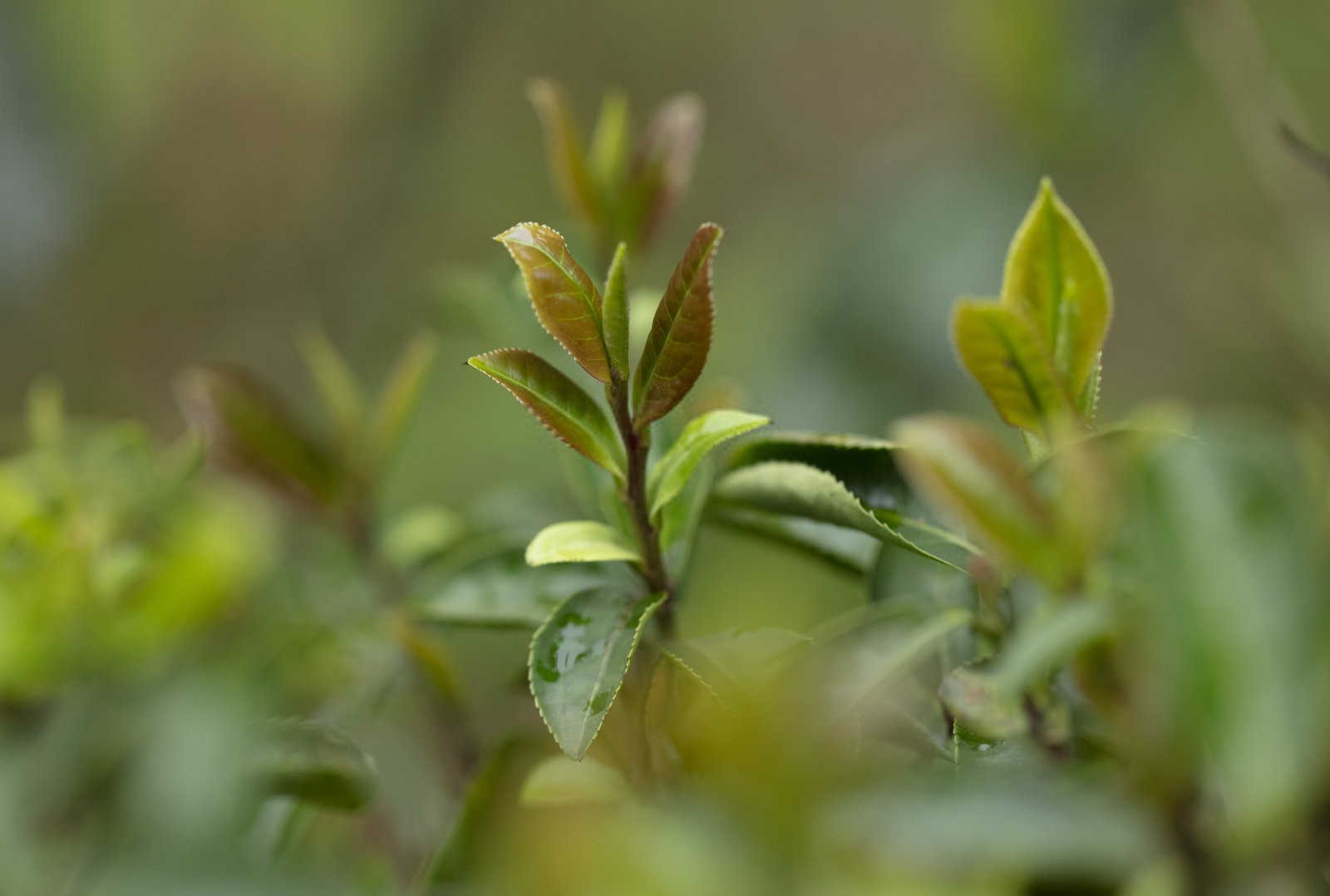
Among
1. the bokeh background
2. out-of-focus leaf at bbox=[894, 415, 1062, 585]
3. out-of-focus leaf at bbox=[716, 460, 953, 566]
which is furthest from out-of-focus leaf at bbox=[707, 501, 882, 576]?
the bokeh background

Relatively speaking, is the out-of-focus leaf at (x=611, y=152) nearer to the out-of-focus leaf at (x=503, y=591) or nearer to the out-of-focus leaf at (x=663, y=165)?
the out-of-focus leaf at (x=663, y=165)

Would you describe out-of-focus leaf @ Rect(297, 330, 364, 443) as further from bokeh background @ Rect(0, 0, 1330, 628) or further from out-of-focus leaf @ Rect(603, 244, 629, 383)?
bokeh background @ Rect(0, 0, 1330, 628)

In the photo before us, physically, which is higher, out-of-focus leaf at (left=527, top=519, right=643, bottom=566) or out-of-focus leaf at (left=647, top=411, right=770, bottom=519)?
out-of-focus leaf at (left=647, top=411, right=770, bottom=519)


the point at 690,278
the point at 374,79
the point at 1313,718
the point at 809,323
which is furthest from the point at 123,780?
the point at 374,79

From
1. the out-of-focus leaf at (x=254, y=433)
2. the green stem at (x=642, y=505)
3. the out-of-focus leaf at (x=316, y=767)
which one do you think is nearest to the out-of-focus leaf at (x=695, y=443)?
the green stem at (x=642, y=505)

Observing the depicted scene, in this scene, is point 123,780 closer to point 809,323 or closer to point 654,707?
point 654,707
